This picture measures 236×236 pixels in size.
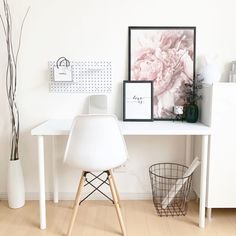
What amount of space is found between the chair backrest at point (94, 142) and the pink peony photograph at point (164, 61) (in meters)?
0.76

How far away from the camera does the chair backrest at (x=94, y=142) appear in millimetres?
1749

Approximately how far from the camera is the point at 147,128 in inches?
80.0

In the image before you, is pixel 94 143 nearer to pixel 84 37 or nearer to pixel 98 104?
pixel 98 104

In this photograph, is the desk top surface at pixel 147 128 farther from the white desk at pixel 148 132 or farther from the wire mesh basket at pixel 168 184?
the wire mesh basket at pixel 168 184

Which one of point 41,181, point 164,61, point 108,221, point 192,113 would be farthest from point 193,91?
point 41,181

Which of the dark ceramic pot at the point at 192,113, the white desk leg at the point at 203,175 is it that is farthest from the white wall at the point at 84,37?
the white desk leg at the point at 203,175

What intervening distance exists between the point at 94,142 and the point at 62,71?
89 centimetres

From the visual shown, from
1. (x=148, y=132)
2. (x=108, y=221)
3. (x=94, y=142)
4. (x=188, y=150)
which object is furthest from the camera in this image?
(x=188, y=150)

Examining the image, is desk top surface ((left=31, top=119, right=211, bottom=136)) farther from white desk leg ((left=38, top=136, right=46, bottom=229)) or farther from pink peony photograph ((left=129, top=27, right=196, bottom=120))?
pink peony photograph ((left=129, top=27, right=196, bottom=120))

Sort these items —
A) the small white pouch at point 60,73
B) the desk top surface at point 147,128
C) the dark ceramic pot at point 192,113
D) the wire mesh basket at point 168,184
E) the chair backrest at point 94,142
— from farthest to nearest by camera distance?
the wire mesh basket at point 168,184
the small white pouch at point 60,73
the dark ceramic pot at point 192,113
the desk top surface at point 147,128
the chair backrest at point 94,142

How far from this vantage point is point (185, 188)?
2.51 m

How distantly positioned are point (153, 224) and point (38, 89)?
150 cm

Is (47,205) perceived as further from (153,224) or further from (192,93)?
(192,93)

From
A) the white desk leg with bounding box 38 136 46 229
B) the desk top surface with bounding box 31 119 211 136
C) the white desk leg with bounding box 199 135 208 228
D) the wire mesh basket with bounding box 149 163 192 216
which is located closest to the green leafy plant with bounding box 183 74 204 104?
the desk top surface with bounding box 31 119 211 136
